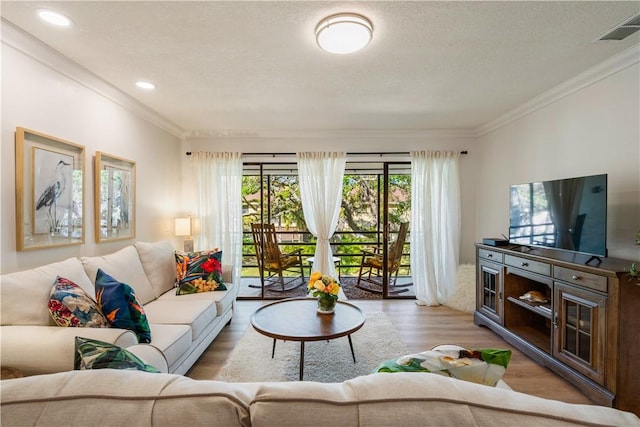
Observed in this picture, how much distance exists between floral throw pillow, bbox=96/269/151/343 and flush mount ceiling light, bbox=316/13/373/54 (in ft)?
6.92

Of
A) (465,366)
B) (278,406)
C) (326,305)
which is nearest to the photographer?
(278,406)

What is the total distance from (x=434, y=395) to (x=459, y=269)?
390 centimetres

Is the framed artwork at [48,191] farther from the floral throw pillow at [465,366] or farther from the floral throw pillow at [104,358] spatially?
the floral throw pillow at [465,366]

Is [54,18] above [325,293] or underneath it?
above

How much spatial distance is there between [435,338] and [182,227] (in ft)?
10.8

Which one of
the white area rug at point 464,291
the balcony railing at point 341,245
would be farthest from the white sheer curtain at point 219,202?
the white area rug at point 464,291

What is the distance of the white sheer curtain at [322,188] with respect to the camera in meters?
4.16

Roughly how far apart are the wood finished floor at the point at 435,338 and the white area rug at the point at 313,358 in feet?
0.41

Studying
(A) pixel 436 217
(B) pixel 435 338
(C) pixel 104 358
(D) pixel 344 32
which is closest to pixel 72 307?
(C) pixel 104 358

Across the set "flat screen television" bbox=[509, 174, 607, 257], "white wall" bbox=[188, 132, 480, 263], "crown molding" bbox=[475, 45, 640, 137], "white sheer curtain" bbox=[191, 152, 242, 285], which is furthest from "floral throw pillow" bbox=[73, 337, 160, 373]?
"crown molding" bbox=[475, 45, 640, 137]

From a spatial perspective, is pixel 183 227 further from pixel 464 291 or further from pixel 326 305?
pixel 464 291

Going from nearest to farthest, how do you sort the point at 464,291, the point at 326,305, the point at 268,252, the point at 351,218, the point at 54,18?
the point at 54,18
the point at 326,305
the point at 464,291
the point at 268,252
the point at 351,218

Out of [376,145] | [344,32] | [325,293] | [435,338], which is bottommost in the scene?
[435,338]

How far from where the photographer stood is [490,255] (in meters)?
3.14
